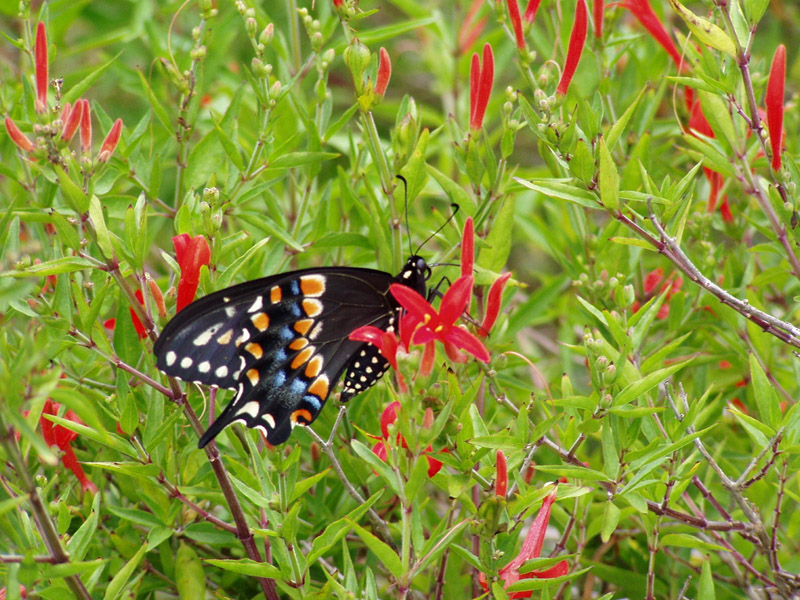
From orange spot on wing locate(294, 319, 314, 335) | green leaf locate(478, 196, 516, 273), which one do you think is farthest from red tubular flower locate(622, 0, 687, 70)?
Answer: orange spot on wing locate(294, 319, 314, 335)

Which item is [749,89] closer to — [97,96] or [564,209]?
[564,209]

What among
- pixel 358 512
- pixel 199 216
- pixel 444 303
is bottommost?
pixel 358 512

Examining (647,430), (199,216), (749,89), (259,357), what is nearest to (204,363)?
(259,357)

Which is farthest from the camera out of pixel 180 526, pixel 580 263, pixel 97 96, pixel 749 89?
pixel 97 96

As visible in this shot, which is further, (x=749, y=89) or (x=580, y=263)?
(x=580, y=263)

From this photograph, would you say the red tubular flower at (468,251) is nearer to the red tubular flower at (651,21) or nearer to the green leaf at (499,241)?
the green leaf at (499,241)

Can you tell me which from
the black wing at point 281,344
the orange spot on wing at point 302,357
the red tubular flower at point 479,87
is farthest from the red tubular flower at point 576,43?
the orange spot on wing at point 302,357
